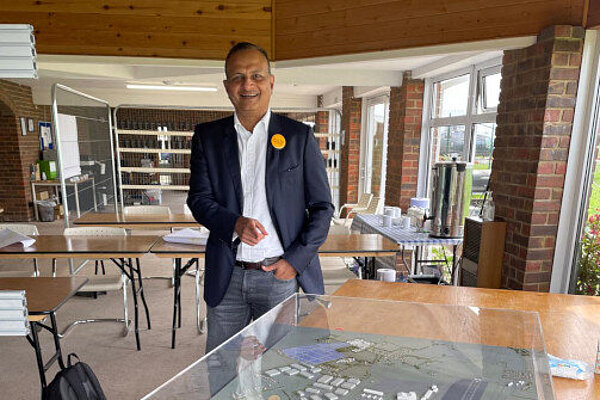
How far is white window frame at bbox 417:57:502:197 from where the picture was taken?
387cm

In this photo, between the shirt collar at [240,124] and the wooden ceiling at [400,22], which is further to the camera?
the wooden ceiling at [400,22]

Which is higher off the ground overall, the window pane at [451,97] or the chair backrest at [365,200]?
the window pane at [451,97]

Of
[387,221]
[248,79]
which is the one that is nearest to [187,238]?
[248,79]

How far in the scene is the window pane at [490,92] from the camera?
148 inches

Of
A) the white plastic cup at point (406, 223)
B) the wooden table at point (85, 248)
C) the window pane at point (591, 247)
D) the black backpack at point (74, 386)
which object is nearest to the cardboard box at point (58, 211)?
the wooden table at point (85, 248)

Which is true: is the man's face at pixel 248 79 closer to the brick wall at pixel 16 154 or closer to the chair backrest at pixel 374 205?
the chair backrest at pixel 374 205

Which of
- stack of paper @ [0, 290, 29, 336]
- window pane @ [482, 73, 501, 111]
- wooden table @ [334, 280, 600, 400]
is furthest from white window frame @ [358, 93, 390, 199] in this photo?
stack of paper @ [0, 290, 29, 336]

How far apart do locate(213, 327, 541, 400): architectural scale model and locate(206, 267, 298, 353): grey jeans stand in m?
0.41

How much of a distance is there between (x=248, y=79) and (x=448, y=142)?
3.76 meters

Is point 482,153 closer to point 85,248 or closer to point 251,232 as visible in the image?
point 251,232

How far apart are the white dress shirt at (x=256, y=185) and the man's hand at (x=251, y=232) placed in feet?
0.44

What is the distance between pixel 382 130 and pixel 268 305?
545 cm

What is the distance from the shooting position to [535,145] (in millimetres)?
2559

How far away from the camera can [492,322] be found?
3.86 feet
